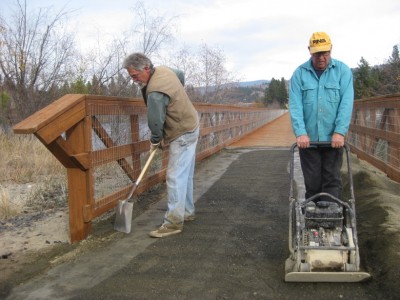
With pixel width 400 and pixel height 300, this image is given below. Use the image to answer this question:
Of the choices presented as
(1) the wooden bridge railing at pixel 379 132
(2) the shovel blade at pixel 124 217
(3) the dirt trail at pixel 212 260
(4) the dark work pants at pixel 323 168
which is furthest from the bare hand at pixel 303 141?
(1) the wooden bridge railing at pixel 379 132

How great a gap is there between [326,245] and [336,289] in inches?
13.2

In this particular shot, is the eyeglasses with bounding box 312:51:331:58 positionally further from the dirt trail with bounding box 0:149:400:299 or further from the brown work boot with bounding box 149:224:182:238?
the brown work boot with bounding box 149:224:182:238

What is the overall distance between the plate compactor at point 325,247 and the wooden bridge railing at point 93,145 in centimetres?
227

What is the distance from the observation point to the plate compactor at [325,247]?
3.53m

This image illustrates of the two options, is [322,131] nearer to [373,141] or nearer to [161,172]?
[161,172]

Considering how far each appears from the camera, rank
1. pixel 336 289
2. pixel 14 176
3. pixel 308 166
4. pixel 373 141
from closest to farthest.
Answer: pixel 336 289 < pixel 308 166 < pixel 373 141 < pixel 14 176

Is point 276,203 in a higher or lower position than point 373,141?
lower

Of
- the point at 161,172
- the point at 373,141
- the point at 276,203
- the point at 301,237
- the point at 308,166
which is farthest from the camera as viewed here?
the point at 373,141

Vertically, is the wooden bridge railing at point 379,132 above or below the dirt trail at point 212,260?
above

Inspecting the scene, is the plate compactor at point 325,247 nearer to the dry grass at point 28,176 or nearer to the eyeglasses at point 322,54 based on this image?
the eyeglasses at point 322,54

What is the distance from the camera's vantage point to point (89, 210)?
495 cm

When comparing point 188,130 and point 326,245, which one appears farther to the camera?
point 188,130

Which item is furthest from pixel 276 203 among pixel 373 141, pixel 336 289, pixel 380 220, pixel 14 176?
pixel 14 176

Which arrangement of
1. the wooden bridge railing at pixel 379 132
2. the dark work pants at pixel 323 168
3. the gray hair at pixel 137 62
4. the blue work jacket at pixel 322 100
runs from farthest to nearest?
the wooden bridge railing at pixel 379 132
the gray hair at pixel 137 62
the dark work pants at pixel 323 168
the blue work jacket at pixel 322 100
